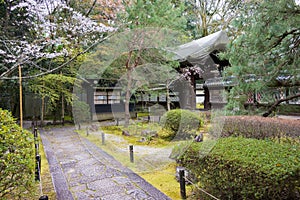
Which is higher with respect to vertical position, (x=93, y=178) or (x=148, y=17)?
(x=148, y=17)

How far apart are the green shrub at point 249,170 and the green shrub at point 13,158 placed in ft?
7.00

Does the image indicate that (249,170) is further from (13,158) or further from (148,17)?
(148,17)

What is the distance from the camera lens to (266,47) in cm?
362

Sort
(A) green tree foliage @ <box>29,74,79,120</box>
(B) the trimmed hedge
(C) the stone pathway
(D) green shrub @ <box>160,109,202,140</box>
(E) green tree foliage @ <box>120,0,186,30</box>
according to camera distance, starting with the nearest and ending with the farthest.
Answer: (C) the stone pathway < (B) the trimmed hedge < (E) green tree foliage @ <box>120,0,186,30</box> < (D) green shrub @ <box>160,109,202,140</box> < (A) green tree foliage @ <box>29,74,79,120</box>

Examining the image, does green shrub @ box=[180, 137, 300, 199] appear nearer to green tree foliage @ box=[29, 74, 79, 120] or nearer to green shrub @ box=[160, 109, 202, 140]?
green shrub @ box=[160, 109, 202, 140]

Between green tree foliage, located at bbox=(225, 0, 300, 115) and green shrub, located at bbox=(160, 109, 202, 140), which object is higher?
green tree foliage, located at bbox=(225, 0, 300, 115)

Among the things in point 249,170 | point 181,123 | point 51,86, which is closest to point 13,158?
point 249,170

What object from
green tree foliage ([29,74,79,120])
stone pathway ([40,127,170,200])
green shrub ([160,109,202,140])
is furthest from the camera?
green tree foliage ([29,74,79,120])

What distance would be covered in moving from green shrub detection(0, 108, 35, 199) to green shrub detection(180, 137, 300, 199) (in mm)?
2132

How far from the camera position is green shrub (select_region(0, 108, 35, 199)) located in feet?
8.06

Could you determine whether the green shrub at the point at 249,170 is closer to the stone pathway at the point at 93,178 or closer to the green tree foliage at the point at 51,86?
the stone pathway at the point at 93,178

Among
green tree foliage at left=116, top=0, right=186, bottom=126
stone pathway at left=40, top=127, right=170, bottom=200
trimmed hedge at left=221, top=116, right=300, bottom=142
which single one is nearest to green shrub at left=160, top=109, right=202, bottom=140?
trimmed hedge at left=221, top=116, right=300, bottom=142

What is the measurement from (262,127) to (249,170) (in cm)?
430

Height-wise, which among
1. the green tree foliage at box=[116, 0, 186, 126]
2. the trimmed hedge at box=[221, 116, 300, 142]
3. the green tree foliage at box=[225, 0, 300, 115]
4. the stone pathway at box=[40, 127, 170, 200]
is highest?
the green tree foliage at box=[116, 0, 186, 126]
